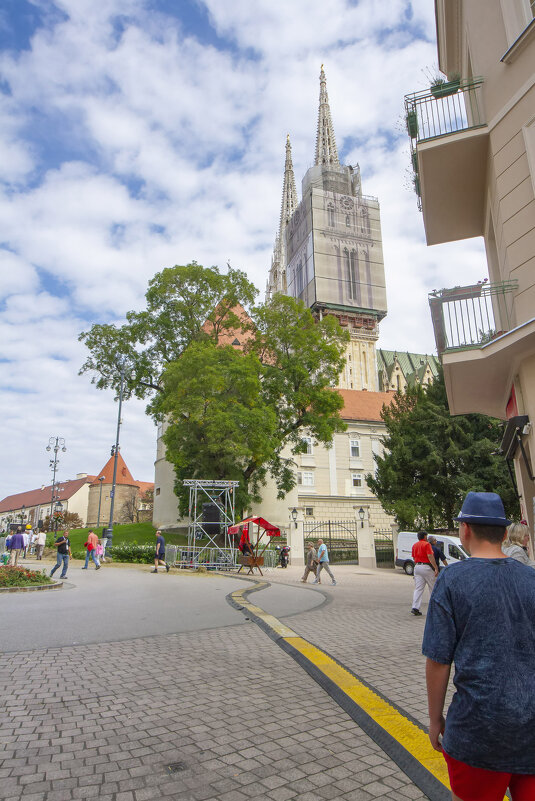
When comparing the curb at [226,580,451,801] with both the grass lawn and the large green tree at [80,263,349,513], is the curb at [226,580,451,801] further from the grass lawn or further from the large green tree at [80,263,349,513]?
the grass lawn

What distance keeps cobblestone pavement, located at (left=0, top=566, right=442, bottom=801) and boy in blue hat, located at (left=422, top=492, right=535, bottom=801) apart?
1334 mm

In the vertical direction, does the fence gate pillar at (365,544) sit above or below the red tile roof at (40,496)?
below

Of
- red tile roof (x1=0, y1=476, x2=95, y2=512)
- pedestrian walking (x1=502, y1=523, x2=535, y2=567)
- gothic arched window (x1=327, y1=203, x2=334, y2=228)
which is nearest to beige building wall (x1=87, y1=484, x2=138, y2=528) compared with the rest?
red tile roof (x1=0, y1=476, x2=95, y2=512)

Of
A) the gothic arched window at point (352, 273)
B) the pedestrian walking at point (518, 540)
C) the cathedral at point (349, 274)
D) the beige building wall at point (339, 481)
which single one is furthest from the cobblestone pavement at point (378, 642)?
the gothic arched window at point (352, 273)

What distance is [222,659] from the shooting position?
6.11 m

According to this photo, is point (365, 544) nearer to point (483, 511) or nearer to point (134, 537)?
point (134, 537)

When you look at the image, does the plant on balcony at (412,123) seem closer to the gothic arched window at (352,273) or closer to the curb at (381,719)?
the curb at (381,719)

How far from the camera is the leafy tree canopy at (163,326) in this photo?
111 feet

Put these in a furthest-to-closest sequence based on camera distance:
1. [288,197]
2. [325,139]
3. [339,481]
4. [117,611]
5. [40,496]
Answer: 1. [288,197]
2. [40,496]
3. [325,139]
4. [339,481]
5. [117,611]

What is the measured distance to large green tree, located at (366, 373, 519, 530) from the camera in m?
29.2

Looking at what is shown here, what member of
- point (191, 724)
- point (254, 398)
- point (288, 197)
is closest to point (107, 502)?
point (254, 398)

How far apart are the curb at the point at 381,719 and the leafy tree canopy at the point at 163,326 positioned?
2870cm

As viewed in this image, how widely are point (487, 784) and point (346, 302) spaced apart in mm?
75539

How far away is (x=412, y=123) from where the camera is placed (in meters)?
9.15
